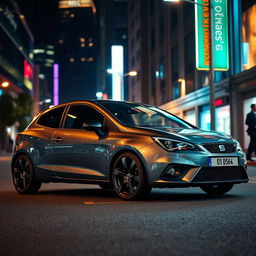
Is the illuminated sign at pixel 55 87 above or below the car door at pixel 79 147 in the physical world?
above

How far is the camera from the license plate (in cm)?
786

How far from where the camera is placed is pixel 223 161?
798cm

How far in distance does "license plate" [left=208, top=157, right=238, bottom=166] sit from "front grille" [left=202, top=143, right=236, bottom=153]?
0.36 ft

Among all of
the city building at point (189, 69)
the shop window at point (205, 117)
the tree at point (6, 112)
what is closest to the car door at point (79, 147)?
the city building at point (189, 69)

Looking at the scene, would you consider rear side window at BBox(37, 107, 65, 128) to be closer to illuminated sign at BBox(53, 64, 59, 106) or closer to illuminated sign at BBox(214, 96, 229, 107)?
illuminated sign at BBox(214, 96, 229, 107)

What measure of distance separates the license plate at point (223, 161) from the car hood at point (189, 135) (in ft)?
0.86

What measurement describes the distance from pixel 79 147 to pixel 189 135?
5.93 feet

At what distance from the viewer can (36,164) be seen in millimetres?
9523

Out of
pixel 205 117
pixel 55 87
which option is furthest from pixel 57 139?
pixel 55 87

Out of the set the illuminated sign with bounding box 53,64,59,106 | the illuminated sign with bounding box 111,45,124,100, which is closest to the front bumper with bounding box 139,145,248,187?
the illuminated sign with bounding box 111,45,124,100

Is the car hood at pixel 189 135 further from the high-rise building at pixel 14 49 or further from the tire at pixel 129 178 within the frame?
the high-rise building at pixel 14 49

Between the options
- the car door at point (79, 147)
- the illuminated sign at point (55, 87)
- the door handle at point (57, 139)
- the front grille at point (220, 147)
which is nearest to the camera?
the front grille at point (220, 147)

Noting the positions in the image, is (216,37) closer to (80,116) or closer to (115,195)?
(80,116)

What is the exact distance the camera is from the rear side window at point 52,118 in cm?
964
